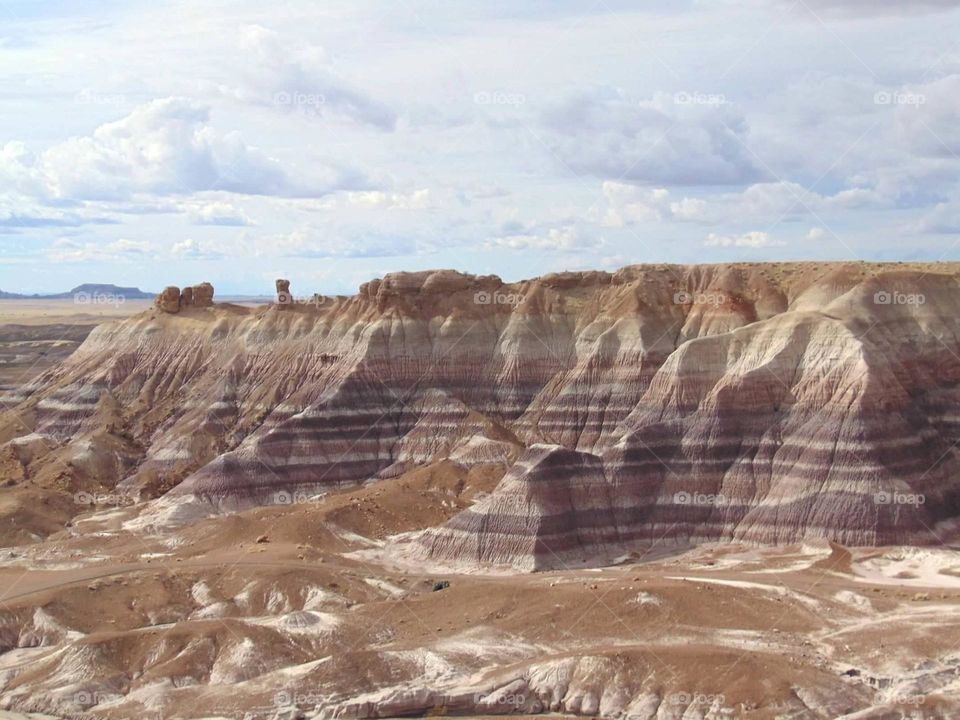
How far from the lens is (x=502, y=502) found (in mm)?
80875

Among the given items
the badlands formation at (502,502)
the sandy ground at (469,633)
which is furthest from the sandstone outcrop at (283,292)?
the sandy ground at (469,633)

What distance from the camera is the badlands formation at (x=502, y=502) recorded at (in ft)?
190

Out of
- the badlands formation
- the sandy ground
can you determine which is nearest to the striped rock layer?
the badlands formation

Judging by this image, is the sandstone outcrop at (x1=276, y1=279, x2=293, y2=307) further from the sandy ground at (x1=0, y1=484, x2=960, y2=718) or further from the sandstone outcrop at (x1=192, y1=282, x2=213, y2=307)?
the sandy ground at (x1=0, y1=484, x2=960, y2=718)

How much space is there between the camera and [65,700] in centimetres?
5791

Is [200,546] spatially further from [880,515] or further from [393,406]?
[880,515]

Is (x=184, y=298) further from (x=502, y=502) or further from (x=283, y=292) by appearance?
(x=502, y=502)

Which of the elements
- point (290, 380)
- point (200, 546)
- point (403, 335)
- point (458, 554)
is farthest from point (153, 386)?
point (458, 554)

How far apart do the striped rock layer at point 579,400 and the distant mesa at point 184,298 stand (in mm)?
1999

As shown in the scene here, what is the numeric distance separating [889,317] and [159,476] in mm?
58706

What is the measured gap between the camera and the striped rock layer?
81.6 metres

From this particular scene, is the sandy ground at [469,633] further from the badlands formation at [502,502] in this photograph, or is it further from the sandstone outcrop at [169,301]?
the sandstone outcrop at [169,301]

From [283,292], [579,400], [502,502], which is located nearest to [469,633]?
[502,502]

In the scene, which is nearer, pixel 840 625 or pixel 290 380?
pixel 840 625
